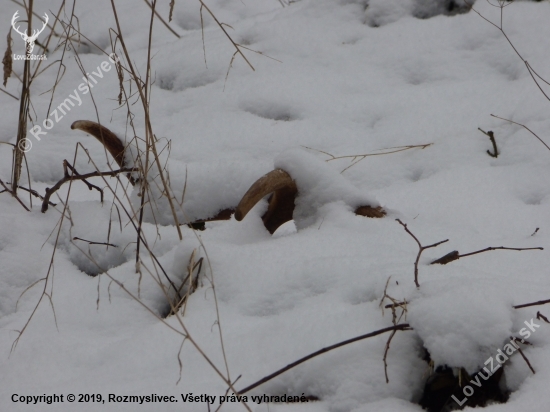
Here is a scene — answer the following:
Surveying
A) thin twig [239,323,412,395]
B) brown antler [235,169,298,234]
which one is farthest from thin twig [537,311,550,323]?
brown antler [235,169,298,234]

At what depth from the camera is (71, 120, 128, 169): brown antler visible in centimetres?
151

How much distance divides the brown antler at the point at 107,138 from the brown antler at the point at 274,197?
499mm

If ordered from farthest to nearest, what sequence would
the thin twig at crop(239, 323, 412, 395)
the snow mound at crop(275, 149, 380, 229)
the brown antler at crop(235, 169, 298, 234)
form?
the snow mound at crop(275, 149, 380, 229)
the brown antler at crop(235, 169, 298, 234)
the thin twig at crop(239, 323, 412, 395)

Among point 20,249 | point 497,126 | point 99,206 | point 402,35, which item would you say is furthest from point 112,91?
point 497,126

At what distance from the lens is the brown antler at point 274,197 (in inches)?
51.1

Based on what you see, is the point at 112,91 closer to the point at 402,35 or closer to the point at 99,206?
the point at 99,206

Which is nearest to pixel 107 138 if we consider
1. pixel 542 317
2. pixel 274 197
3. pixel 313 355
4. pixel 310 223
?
pixel 274 197

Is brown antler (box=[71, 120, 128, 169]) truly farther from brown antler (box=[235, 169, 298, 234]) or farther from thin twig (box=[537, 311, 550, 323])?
thin twig (box=[537, 311, 550, 323])

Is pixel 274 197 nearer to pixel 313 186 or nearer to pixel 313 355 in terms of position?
pixel 313 186

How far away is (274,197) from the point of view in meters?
1.43

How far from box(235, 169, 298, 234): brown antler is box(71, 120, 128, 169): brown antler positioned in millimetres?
499

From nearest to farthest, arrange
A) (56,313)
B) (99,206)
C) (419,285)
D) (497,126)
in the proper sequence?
(419,285)
(56,313)
(99,206)
(497,126)

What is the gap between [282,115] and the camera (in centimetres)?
221

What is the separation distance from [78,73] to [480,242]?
7.15 feet
